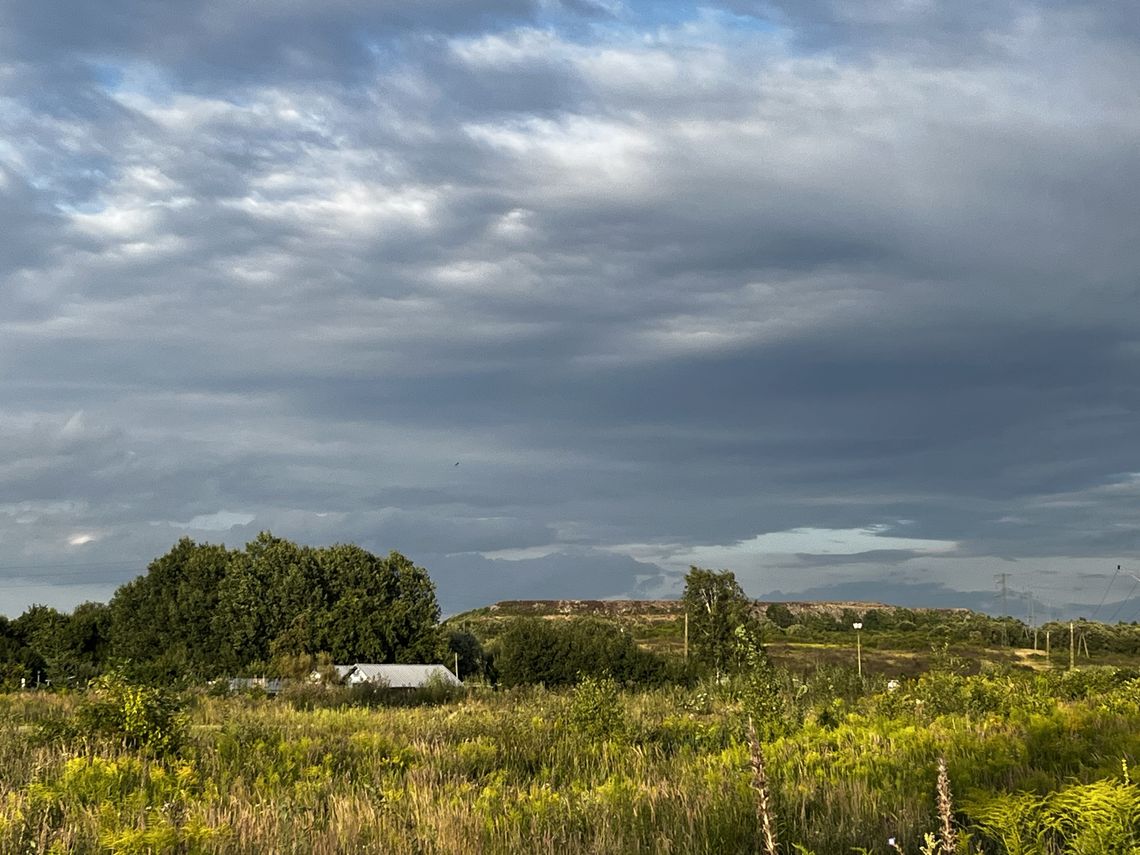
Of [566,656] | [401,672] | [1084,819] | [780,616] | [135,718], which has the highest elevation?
[1084,819]

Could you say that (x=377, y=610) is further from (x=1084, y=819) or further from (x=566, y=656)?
(x=1084, y=819)

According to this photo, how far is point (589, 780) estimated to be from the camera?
34.7ft

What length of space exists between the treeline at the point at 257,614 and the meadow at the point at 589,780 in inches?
1745

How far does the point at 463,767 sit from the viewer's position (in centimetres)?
1173

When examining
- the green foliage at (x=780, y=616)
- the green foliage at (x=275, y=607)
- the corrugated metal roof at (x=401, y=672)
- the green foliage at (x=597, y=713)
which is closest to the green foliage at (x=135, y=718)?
the green foliage at (x=597, y=713)

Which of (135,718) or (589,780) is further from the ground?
(135,718)

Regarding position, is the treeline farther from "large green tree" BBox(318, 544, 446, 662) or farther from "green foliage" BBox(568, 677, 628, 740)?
"green foliage" BBox(568, 677, 628, 740)

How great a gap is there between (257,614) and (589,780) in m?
57.0

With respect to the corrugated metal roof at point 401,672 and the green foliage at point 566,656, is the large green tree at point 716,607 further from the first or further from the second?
the corrugated metal roof at point 401,672

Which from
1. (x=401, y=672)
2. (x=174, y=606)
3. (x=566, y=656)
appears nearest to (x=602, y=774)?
(x=566, y=656)

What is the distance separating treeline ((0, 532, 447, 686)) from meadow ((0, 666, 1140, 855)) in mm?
44317

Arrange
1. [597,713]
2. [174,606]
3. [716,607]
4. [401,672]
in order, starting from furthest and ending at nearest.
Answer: [174,606]
[401,672]
[716,607]
[597,713]

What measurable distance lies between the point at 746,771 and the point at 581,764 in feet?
9.74

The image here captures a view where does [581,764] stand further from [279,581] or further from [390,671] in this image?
[279,581]
